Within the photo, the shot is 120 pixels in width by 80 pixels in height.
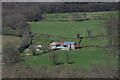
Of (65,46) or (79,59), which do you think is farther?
(65,46)

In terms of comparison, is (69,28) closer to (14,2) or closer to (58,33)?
(58,33)

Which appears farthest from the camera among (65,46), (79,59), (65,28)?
(65,28)

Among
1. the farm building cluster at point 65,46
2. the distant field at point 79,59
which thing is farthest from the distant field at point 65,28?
the distant field at point 79,59

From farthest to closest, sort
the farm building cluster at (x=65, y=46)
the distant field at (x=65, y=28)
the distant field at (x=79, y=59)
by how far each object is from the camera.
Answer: the distant field at (x=65, y=28) < the farm building cluster at (x=65, y=46) < the distant field at (x=79, y=59)

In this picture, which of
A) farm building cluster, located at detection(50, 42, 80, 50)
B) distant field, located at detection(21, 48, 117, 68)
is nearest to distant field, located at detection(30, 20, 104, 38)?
farm building cluster, located at detection(50, 42, 80, 50)

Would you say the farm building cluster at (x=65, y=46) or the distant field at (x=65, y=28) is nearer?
the farm building cluster at (x=65, y=46)

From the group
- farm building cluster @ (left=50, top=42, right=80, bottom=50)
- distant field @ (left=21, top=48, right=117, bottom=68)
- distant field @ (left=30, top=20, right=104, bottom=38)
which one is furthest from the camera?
distant field @ (left=30, top=20, right=104, bottom=38)

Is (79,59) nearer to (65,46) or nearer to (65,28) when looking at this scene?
(65,46)

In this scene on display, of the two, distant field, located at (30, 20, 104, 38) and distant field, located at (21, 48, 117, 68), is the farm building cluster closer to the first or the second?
distant field, located at (21, 48, 117, 68)

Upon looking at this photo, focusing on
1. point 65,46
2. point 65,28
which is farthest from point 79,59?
point 65,28

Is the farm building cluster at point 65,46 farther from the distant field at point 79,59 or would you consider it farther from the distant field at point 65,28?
the distant field at point 65,28

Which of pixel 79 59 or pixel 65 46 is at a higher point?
pixel 65 46

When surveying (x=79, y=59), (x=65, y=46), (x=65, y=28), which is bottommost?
(x=79, y=59)
